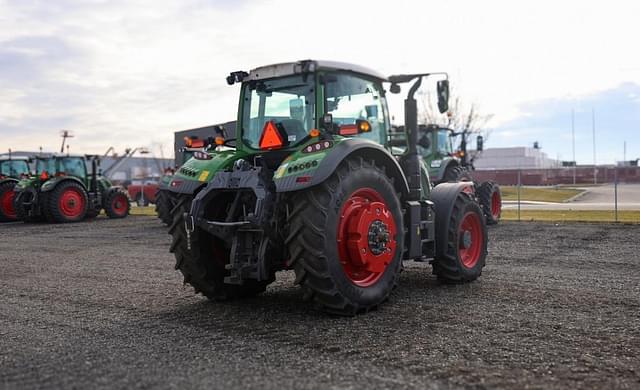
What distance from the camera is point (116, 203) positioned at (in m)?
23.2

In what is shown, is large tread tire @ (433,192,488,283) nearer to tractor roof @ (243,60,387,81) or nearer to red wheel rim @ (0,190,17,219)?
tractor roof @ (243,60,387,81)

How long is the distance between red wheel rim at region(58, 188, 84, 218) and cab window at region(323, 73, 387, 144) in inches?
668

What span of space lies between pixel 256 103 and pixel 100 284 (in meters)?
3.54

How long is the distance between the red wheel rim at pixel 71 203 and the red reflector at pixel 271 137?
16938 mm

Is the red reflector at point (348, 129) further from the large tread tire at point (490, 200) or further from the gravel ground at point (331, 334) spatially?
the large tread tire at point (490, 200)

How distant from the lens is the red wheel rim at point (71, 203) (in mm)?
21281

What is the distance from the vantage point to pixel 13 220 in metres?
23.1

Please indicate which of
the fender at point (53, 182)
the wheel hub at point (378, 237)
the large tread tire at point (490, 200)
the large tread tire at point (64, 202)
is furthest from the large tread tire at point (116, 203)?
the wheel hub at point (378, 237)

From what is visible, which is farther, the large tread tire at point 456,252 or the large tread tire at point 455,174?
the large tread tire at point 455,174

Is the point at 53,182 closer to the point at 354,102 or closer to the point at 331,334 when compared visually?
the point at 354,102

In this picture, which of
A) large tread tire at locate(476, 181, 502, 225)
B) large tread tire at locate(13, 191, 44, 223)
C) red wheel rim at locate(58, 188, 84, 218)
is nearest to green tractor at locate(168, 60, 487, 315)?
large tread tire at locate(476, 181, 502, 225)

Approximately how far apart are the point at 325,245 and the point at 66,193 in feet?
60.0

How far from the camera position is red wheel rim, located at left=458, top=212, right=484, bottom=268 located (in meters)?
7.70

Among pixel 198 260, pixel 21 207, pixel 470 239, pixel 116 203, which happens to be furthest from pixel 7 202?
pixel 470 239
